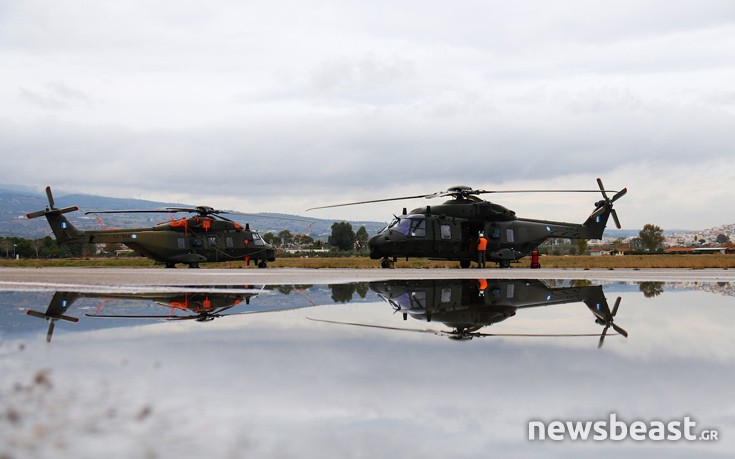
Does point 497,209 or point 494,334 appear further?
point 497,209

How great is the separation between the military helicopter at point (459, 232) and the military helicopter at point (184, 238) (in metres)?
7.99

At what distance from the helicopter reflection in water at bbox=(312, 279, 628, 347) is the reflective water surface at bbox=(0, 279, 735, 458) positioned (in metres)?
0.07

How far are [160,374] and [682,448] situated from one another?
307 centimetres

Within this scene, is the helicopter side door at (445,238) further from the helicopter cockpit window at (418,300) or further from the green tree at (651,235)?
the green tree at (651,235)

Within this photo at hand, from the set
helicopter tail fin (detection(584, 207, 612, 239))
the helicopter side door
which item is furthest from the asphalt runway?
helicopter tail fin (detection(584, 207, 612, 239))

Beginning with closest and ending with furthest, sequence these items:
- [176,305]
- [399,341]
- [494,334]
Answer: [399,341]
[494,334]
[176,305]

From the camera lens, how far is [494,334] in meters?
6.20

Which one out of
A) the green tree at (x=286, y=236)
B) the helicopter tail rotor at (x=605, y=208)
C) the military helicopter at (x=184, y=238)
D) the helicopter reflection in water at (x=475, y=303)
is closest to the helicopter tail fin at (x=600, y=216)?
the helicopter tail rotor at (x=605, y=208)

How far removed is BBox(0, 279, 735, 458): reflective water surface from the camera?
2.93 meters

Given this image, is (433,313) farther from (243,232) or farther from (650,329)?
(243,232)

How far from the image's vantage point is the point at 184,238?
108ft

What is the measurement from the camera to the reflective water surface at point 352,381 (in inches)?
115

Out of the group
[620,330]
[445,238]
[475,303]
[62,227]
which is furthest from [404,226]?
[620,330]

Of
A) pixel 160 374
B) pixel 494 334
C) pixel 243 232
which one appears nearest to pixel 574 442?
pixel 160 374
